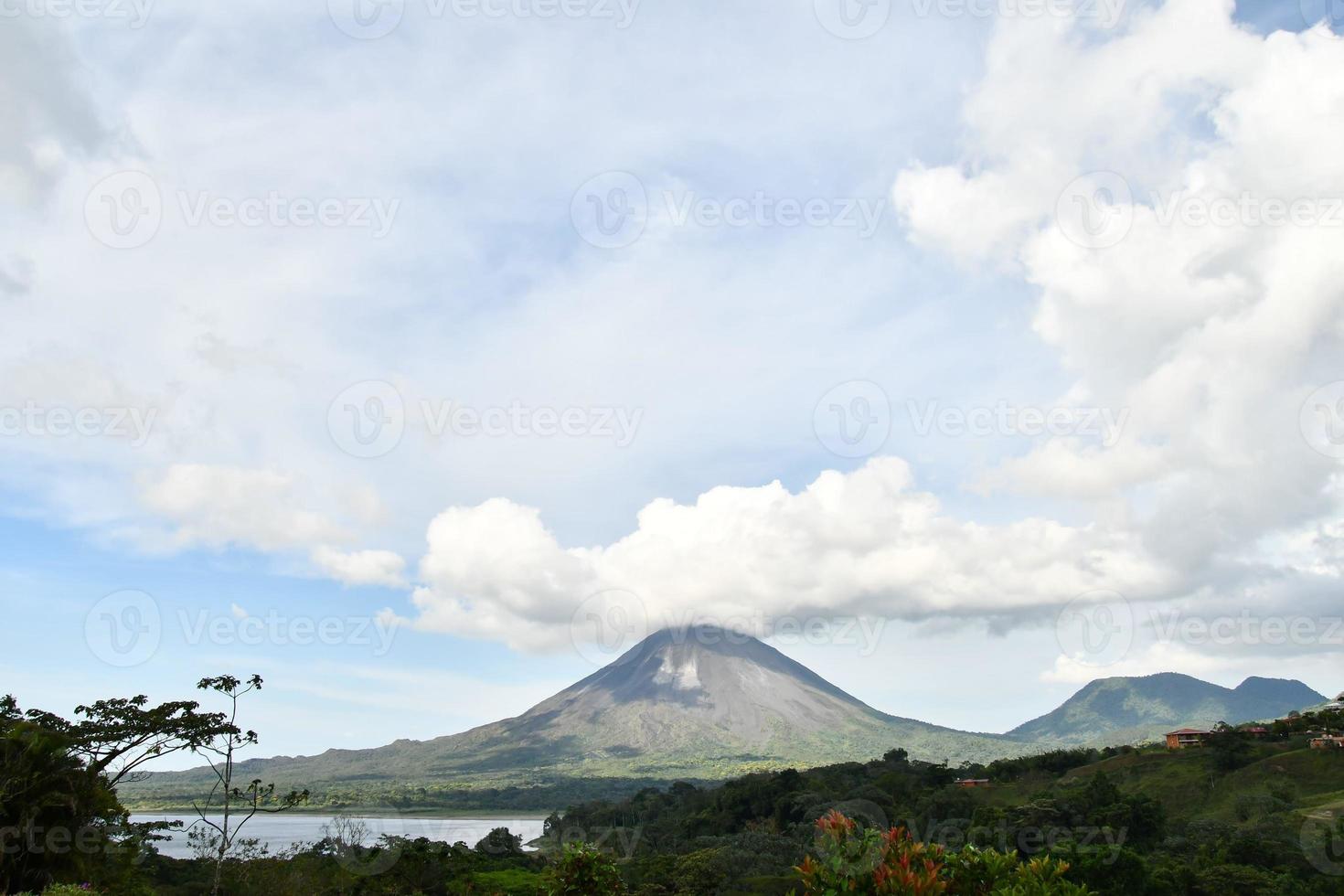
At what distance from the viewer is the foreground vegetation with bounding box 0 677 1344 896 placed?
36.2ft

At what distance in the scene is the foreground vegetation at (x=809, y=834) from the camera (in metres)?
11.0

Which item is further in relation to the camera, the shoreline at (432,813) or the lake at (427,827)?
the shoreline at (432,813)

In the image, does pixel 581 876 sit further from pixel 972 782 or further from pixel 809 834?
pixel 972 782

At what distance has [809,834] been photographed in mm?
64812

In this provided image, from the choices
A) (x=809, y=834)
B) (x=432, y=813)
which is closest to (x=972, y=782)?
(x=809, y=834)

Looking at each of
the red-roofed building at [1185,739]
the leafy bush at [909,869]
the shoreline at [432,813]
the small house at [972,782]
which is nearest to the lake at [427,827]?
the shoreline at [432,813]

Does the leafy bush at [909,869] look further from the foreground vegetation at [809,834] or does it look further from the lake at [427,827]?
the lake at [427,827]

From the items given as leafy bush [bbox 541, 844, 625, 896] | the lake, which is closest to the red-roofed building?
the lake

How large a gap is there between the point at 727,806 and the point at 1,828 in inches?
2840

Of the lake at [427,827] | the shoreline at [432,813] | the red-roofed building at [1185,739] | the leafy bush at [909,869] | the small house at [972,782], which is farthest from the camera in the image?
the shoreline at [432,813]

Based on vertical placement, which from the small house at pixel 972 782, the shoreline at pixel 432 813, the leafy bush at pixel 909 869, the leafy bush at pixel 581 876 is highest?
the leafy bush at pixel 909 869

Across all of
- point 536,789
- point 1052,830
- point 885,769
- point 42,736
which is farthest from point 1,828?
point 536,789

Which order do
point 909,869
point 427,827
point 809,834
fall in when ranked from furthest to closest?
1. point 427,827
2. point 809,834
3. point 909,869

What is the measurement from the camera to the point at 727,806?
8238 centimetres
